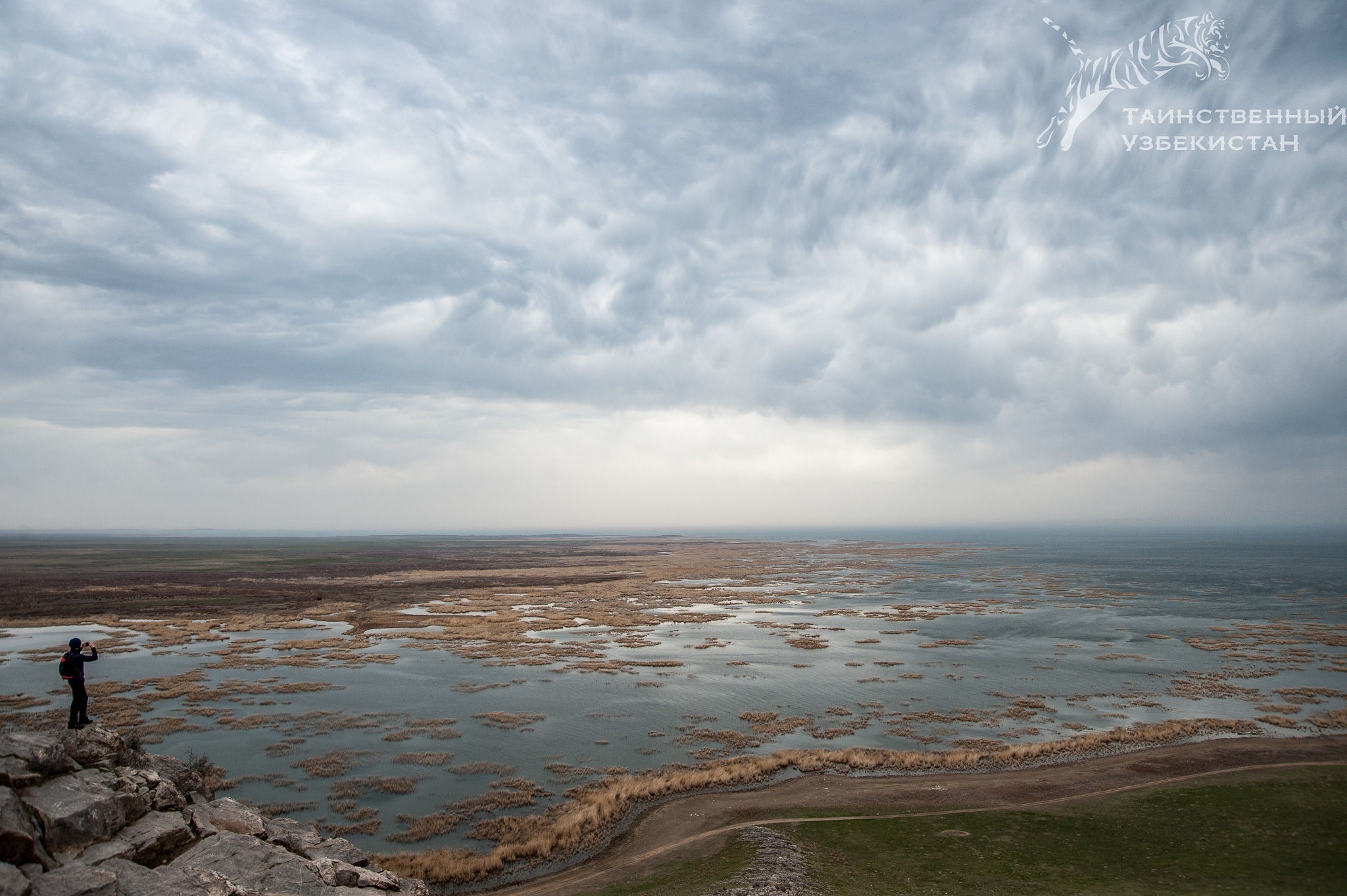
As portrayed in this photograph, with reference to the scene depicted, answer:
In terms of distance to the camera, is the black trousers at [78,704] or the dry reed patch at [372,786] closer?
the black trousers at [78,704]

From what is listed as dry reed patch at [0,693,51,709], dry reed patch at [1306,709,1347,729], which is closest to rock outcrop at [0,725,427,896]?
dry reed patch at [0,693,51,709]

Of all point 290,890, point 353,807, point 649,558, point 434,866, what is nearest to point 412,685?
point 353,807

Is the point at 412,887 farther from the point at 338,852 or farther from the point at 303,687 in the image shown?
the point at 303,687

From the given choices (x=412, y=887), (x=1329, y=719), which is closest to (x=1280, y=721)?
(x=1329, y=719)

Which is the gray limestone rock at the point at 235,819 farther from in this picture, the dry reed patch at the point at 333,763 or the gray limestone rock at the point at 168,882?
the dry reed patch at the point at 333,763

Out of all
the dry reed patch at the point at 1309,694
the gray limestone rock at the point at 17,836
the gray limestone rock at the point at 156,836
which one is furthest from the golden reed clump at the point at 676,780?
the gray limestone rock at the point at 17,836
